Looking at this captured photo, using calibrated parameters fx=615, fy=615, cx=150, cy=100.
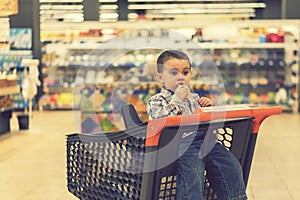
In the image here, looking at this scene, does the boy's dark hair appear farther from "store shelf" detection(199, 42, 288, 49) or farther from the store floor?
"store shelf" detection(199, 42, 288, 49)

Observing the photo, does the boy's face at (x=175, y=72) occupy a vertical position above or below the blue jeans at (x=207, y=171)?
above

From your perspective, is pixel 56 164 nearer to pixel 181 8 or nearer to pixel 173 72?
pixel 173 72

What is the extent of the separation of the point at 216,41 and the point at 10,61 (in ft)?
12.4

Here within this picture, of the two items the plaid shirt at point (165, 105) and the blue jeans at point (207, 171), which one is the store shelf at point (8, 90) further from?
the blue jeans at point (207, 171)

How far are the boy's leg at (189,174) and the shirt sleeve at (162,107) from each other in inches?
7.3

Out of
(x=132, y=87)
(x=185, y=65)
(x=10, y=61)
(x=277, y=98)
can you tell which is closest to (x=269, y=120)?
(x=277, y=98)

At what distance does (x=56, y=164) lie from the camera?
18.1 feet

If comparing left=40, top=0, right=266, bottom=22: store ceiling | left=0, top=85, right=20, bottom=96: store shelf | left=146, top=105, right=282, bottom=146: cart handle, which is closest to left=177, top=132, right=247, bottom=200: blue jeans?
left=146, top=105, right=282, bottom=146: cart handle

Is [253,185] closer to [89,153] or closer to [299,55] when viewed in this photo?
[89,153]

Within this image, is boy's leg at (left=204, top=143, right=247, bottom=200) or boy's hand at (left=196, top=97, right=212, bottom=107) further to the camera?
boy's hand at (left=196, top=97, right=212, bottom=107)

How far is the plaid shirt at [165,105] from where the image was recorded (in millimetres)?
2564

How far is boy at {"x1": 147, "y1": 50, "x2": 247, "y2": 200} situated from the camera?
2385 mm

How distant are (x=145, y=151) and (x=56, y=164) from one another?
3337mm

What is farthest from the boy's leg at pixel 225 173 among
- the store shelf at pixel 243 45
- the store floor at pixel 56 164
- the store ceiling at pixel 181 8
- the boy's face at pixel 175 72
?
the store ceiling at pixel 181 8
